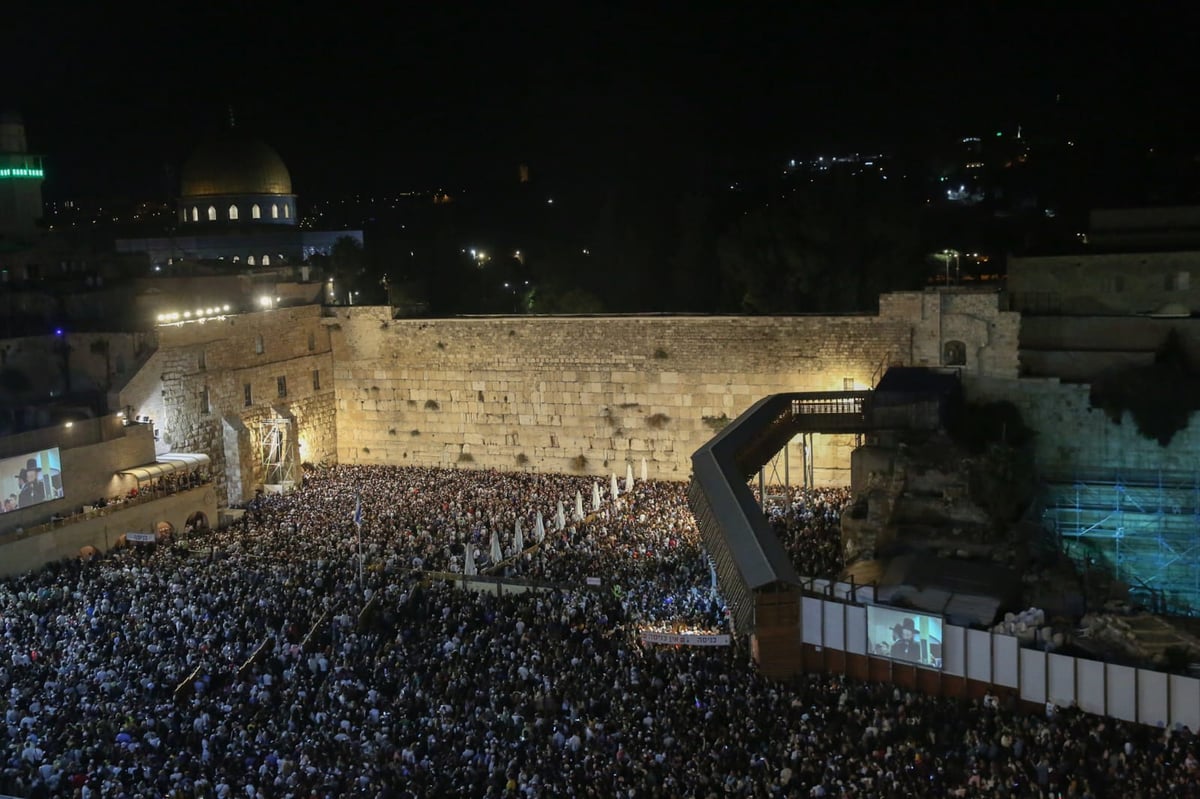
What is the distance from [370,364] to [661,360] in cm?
764

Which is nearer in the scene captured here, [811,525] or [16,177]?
[811,525]

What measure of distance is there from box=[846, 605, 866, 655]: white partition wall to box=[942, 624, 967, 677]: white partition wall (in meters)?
0.93

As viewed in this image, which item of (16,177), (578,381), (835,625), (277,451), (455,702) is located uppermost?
(16,177)

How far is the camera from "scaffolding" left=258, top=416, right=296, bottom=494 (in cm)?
2828

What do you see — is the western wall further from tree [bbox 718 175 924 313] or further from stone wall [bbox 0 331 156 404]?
stone wall [bbox 0 331 156 404]

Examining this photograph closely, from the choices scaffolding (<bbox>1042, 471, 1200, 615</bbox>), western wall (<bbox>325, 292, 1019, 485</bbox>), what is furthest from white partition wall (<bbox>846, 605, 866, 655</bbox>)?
western wall (<bbox>325, 292, 1019, 485</bbox>)

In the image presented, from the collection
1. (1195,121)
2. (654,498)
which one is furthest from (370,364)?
(1195,121)

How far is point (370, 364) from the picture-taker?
30.6 metres

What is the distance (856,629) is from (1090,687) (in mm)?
2570

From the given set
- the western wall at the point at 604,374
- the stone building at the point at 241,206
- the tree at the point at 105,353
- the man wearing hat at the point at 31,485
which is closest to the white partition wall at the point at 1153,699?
the western wall at the point at 604,374

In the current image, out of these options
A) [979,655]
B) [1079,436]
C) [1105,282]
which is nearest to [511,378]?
[1079,436]

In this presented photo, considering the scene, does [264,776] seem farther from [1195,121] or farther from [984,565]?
[1195,121]

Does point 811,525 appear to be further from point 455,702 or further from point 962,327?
point 455,702

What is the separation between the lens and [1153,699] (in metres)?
12.2
